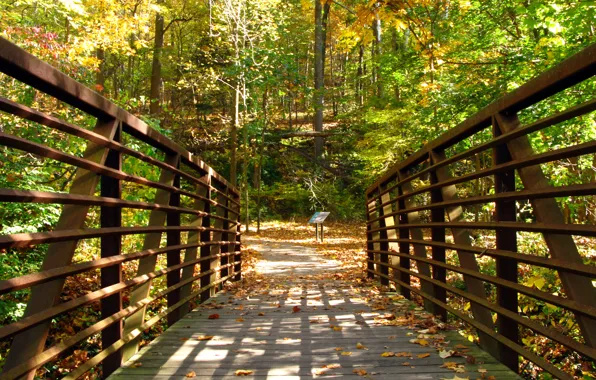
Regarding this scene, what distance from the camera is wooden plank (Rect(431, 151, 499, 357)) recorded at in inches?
124

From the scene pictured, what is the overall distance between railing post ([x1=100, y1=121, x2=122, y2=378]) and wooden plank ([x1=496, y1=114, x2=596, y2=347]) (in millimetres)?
2344

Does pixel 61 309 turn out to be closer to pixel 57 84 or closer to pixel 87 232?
pixel 87 232

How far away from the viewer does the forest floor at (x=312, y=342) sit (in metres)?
2.92

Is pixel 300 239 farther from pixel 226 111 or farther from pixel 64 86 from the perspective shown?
pixel 64 86

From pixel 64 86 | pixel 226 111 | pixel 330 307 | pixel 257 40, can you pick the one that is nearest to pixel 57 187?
pixel 330 307

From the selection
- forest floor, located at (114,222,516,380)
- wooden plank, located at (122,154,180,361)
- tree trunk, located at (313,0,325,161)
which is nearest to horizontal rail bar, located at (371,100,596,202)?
forest floor, located at (114,222,516,380)

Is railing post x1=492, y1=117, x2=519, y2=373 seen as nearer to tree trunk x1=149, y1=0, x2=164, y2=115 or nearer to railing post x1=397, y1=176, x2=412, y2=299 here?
railing post x1=397, y1=176, x2=412, y2=299

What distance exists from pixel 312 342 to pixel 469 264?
1.35 meters

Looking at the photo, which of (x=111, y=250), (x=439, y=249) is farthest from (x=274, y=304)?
(x=111, y=250)

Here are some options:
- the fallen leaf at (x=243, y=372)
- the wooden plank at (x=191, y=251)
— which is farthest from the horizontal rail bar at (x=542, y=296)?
the wooden plank at (x=191, y=251)

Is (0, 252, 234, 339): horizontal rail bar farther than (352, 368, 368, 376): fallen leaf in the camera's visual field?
No

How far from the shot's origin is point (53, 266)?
2.14 metres

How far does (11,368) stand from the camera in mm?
1906

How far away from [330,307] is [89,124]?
5.48 metres
